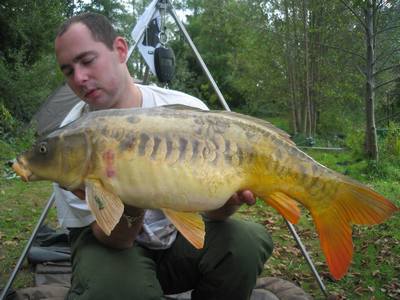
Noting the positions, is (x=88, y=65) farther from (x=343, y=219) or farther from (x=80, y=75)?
(x=343, y=219)

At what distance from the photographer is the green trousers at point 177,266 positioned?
201 centimetres

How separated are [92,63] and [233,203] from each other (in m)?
0.89

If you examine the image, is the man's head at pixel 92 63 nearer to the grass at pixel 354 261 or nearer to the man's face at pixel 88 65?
the man's face at pixel 88 65

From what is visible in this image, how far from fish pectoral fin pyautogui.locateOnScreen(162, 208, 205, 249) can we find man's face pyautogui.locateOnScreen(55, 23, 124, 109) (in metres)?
0.75

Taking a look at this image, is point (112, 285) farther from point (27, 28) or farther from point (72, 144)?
point (27, 28)

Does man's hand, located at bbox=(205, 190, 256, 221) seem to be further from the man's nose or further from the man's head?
the man's nose

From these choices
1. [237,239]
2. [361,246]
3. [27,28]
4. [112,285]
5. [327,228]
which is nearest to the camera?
[327,228]

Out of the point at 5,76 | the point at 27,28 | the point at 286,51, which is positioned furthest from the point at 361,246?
the point at 286,51

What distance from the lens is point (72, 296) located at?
2051mm

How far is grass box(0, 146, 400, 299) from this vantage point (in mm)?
3709

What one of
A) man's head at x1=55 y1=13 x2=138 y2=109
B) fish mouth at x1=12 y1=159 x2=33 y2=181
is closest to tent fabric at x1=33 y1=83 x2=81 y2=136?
man's head at x1=55 y1=13 x2=138 y2=109

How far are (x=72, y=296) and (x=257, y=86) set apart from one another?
16963 mm

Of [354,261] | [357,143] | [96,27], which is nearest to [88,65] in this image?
[96,27]

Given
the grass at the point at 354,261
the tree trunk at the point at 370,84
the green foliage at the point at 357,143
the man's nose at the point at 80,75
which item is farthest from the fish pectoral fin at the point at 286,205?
the green foliage at the point at 357,143
